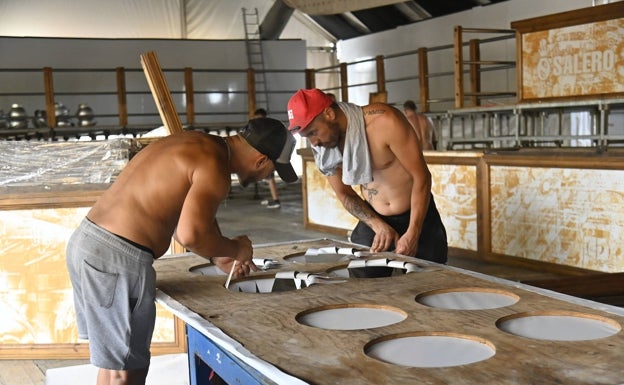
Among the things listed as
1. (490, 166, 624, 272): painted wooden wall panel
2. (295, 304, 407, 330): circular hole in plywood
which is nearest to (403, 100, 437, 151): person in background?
(490, 166, 624, 272): painted wooden wall panel

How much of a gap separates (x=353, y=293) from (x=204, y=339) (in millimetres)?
506

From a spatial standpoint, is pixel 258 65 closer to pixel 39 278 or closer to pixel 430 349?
pixel 39 278

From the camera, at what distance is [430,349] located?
190 cm

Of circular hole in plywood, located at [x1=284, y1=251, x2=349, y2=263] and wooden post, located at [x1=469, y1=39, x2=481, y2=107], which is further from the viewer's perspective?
wooden post, located at [x1=469, y1=39, x2=481, y2=107]

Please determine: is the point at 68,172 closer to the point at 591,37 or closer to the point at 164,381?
the point at 164,381

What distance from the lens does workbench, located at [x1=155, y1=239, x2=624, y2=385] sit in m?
1.67

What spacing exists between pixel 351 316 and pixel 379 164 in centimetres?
138

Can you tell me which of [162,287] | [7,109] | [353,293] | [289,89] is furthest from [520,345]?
[289,89]

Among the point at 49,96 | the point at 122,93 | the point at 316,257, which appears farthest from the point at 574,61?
the point at 49,96

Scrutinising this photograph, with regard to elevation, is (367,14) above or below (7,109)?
above

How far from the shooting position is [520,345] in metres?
1.84

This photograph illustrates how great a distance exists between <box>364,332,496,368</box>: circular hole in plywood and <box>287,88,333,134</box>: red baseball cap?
1419 millimetres

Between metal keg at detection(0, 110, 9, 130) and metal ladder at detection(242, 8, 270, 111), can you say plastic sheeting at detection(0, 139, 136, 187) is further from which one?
metal ladder at detection(242, 8, 270, 111)

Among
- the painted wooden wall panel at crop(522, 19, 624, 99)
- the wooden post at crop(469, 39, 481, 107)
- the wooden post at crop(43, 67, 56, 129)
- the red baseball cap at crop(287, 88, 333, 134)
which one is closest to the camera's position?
the red baseball cap at crop(287, 88, 333, 134)
